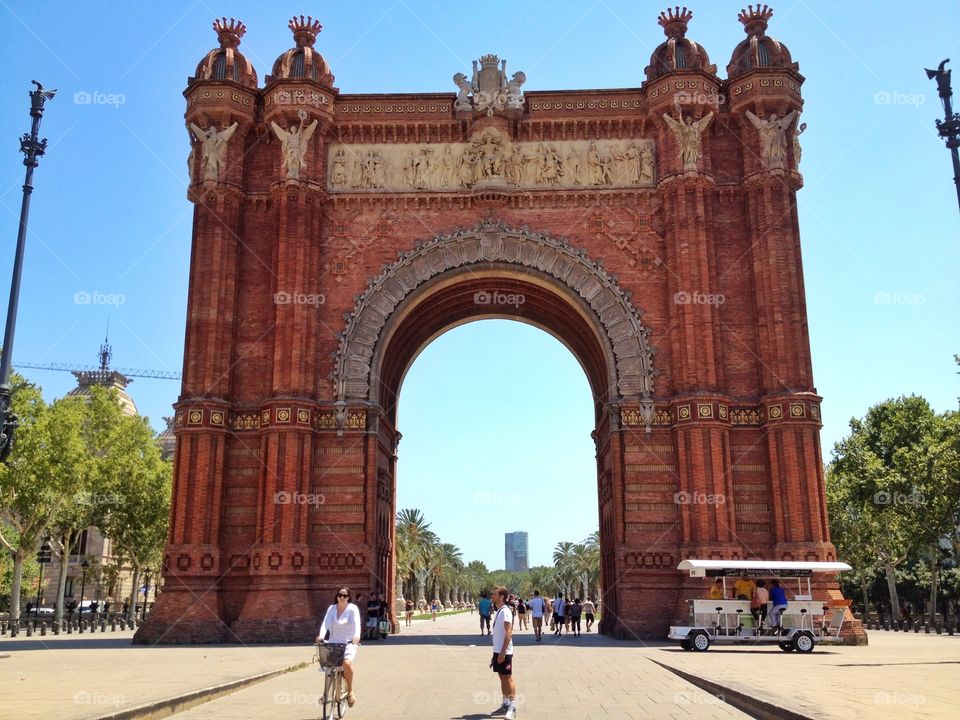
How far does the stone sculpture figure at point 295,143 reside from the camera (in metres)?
28.5

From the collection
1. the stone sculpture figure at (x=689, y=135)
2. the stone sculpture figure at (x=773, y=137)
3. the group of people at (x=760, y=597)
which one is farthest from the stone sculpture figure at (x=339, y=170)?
the group of people at (x=760, y=597)

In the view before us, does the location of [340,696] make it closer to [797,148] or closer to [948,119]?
[948,119]

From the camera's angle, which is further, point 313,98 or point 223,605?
point 313,98

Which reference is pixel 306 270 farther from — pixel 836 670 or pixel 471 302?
pixel 836 670

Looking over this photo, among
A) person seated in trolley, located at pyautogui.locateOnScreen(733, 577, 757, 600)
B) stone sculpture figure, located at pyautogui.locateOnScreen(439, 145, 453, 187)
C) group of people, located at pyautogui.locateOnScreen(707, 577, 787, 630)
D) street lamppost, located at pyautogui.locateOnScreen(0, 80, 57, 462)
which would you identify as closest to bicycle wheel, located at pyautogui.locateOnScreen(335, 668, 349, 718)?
street lamppost, located at pyautogui.locateOnScreen(0, 80, 57, 462)

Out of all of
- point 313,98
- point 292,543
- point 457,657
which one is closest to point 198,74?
point 313,98

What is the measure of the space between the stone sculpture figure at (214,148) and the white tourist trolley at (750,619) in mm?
19323

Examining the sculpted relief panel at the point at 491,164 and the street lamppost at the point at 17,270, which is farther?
the sculpted relief panel at the point at 491,164

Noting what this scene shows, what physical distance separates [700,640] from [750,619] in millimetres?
1437

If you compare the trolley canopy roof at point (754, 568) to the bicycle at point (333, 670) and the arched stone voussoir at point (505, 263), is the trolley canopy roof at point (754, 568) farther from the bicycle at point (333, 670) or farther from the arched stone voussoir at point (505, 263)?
the bicycle at point (333, 670)

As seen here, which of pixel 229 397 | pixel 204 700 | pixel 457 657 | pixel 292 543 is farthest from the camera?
pixel 229 397

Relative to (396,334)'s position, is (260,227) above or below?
above

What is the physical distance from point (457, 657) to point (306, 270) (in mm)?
13803

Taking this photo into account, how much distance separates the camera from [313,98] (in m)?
28.8
